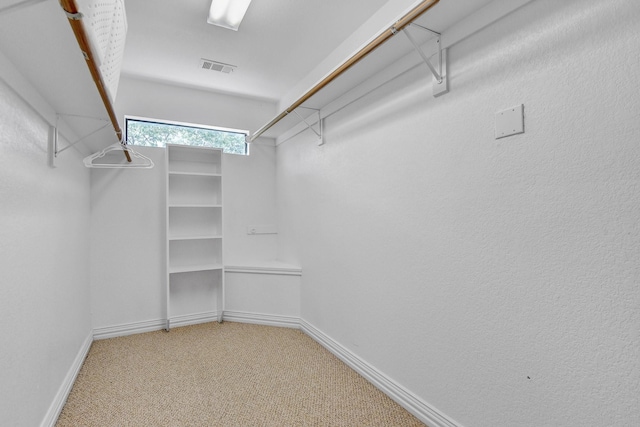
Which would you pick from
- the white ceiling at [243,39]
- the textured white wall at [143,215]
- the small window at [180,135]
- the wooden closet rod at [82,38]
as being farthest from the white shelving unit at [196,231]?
the wooden closet rod at [82,38]

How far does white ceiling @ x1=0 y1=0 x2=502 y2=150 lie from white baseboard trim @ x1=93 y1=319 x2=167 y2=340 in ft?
5.96

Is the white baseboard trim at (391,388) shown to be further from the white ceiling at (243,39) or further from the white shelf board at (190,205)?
the white ceiling at (243,39)

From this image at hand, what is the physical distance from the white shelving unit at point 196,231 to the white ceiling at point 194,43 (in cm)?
76

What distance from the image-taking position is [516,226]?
4.22ft

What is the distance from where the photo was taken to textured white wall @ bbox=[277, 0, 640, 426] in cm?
102

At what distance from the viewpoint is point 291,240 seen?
3396 mm

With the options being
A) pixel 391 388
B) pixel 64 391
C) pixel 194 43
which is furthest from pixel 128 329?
pixel 194 43

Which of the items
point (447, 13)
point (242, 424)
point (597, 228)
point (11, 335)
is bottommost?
point (242, 424)

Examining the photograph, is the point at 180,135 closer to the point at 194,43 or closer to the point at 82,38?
the point at 194,43

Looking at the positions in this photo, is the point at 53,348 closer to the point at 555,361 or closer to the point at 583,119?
the point at 555,361

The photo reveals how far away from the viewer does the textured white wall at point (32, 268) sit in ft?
4.01

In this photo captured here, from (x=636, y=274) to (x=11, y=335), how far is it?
2.15m

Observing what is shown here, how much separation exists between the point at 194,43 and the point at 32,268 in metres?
1.88

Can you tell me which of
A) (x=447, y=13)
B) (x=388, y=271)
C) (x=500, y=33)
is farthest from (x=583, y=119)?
(x=388, y=271)
